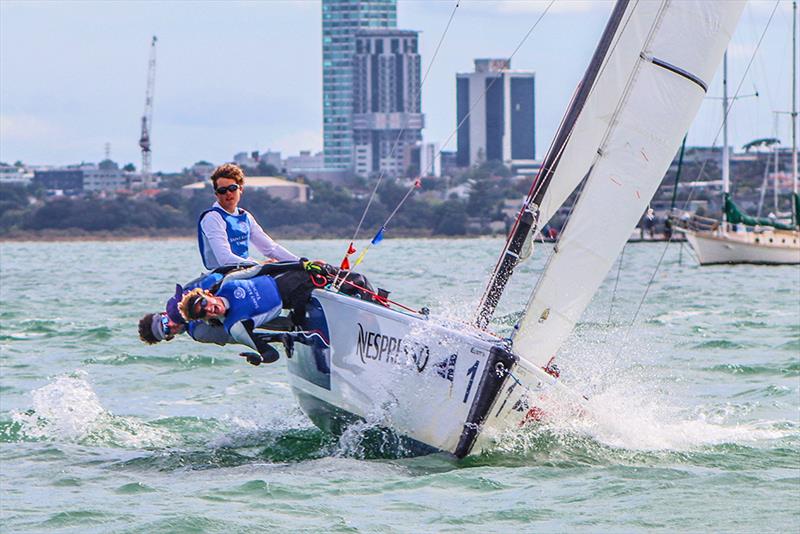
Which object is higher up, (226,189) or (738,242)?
(226,189)

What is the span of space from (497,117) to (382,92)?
23.2 metres

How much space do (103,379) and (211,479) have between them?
4.65 metres

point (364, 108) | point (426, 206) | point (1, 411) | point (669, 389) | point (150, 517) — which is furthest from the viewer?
point (364, 108)

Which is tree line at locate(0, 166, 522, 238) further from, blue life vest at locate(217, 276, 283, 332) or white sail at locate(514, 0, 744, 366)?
blue life vest at locate(217, 276, 283, 332)

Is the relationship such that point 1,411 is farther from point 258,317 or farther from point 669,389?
point 669,389

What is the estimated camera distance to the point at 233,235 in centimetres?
807

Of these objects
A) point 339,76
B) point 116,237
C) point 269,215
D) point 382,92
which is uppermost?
point 339,76

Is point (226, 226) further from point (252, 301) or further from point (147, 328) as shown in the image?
point (147, 328)

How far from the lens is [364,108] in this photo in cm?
18438

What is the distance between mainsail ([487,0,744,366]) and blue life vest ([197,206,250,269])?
1.49 meters

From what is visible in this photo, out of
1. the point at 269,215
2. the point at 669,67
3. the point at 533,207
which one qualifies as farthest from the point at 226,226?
the point at 269,215

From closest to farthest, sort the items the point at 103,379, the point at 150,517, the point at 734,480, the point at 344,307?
the point at 150,517, the point at 734,480, the point at 344,307, the point at 103,379

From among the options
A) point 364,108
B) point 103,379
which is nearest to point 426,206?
point 364,108

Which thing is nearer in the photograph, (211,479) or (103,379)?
(211,479)
